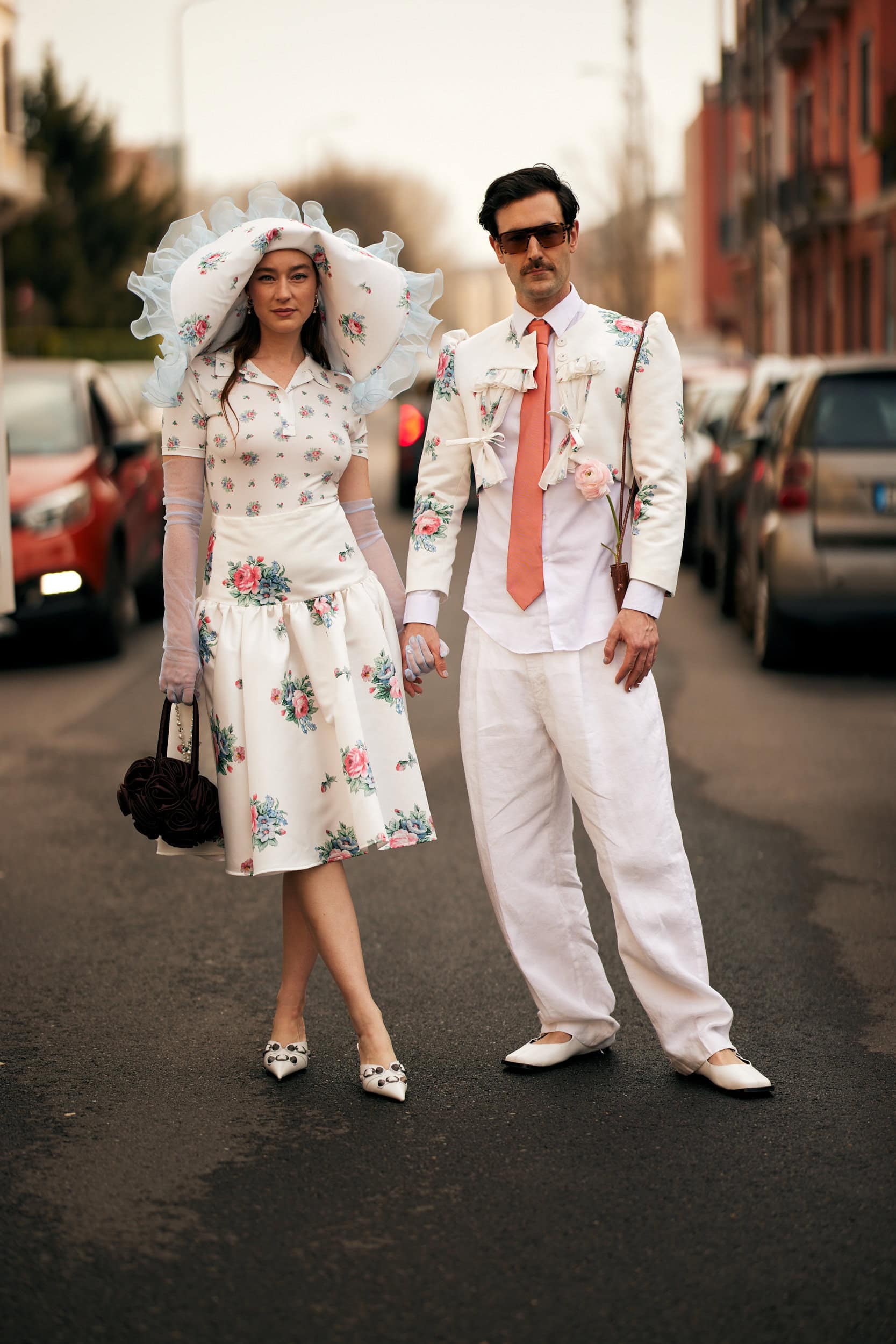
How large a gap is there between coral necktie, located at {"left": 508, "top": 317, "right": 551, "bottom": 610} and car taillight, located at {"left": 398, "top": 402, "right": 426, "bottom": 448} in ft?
Result: 48.7

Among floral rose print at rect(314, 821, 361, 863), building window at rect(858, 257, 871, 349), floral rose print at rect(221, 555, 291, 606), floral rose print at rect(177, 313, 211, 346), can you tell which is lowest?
floral rose print at rect(314, 821, 361, 863)

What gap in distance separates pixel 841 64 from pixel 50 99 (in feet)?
77.7

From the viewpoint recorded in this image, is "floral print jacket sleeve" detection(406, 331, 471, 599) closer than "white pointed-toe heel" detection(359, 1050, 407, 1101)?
No

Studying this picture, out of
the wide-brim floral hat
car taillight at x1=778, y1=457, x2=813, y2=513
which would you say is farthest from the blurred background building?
the wide-brim floral hat

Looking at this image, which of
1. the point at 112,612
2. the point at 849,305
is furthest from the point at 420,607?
the point at 849,305

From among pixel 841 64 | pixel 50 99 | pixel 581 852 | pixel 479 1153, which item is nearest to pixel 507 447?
pixel 479 1153

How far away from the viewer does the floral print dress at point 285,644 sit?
4.17 m

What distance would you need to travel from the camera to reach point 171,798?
409 cm

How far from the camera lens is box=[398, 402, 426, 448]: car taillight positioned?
19.5 metres

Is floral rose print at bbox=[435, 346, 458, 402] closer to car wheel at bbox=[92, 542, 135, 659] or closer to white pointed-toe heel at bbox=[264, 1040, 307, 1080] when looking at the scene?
white pointed-toe heel at bbox=[264, 1040, 307, 1080]

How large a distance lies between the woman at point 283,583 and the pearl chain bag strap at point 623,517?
570 millimetres

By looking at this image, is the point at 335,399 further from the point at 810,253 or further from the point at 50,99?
the point at 50,99

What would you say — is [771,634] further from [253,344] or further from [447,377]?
[253,344]

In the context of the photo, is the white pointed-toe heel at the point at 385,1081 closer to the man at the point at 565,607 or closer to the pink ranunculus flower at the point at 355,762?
the man at the point at 565,607
